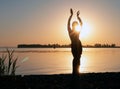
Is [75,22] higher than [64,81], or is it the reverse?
[75,22]

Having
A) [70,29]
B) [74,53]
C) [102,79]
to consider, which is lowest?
[102,79]

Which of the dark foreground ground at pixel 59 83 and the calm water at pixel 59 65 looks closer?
the dark foreground ground at pixel 59 83

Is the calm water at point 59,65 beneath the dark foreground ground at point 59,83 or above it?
beneath

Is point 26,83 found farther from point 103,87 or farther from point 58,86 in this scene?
point 103,87

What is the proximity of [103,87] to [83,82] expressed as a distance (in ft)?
5.07

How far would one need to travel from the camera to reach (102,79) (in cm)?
1625

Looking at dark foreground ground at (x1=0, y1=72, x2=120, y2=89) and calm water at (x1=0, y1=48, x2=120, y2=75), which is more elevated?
dark foreground ground at (x1=0, y1=72, x2=120, y2=89)

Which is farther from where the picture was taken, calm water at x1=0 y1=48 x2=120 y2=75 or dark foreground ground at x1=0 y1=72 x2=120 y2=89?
calm water at x1=0 y1=48 x2=120 y2=75

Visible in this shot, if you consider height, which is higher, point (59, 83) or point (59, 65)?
point (59, 83)

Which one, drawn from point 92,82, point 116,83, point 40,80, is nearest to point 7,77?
point 40,80

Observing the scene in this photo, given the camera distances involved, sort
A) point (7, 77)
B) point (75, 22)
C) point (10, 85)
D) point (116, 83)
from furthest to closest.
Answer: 1. point (7, 77)
2. point (116, 83)
3. point (10, 85)
4. point (75, 22)

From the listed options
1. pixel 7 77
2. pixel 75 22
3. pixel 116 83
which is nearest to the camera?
pixel 75 22

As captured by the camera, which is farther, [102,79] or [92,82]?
[102,79]

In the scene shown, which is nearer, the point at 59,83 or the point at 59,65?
the point at 59,83
